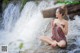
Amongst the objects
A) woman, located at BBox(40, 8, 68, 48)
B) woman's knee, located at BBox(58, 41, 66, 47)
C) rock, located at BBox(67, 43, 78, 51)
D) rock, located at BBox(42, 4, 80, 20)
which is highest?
rock, located at BBox(42, 4, 80, 20)

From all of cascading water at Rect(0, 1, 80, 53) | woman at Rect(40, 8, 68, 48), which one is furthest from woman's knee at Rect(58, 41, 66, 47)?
cascading water at Rect(0, 1, 80, 53)

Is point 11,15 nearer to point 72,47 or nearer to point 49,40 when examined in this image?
point 49,40

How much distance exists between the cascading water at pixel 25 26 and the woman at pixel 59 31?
0.06 metres

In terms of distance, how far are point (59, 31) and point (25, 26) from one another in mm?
377

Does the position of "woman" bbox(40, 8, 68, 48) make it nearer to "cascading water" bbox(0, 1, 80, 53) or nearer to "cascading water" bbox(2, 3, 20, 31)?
"cascading water" bbox(0, 1, 80, 53)

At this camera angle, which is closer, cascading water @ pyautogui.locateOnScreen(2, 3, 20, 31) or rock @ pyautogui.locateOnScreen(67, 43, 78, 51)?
rock @ pyautogui.locateOnScreen(67, 43, 78, 51)

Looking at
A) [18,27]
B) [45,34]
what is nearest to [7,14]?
[18,27]

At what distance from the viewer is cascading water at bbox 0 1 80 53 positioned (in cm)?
302

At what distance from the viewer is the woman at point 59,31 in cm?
298

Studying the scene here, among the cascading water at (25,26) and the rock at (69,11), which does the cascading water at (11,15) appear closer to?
the cascading water at (25,26)

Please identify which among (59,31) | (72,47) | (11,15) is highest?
(11,15)

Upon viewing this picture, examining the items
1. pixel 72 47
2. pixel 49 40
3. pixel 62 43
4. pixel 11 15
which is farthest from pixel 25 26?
pixel 72 47

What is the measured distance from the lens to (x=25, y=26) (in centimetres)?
305

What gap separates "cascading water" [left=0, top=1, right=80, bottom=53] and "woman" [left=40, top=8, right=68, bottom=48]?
0.06 m
